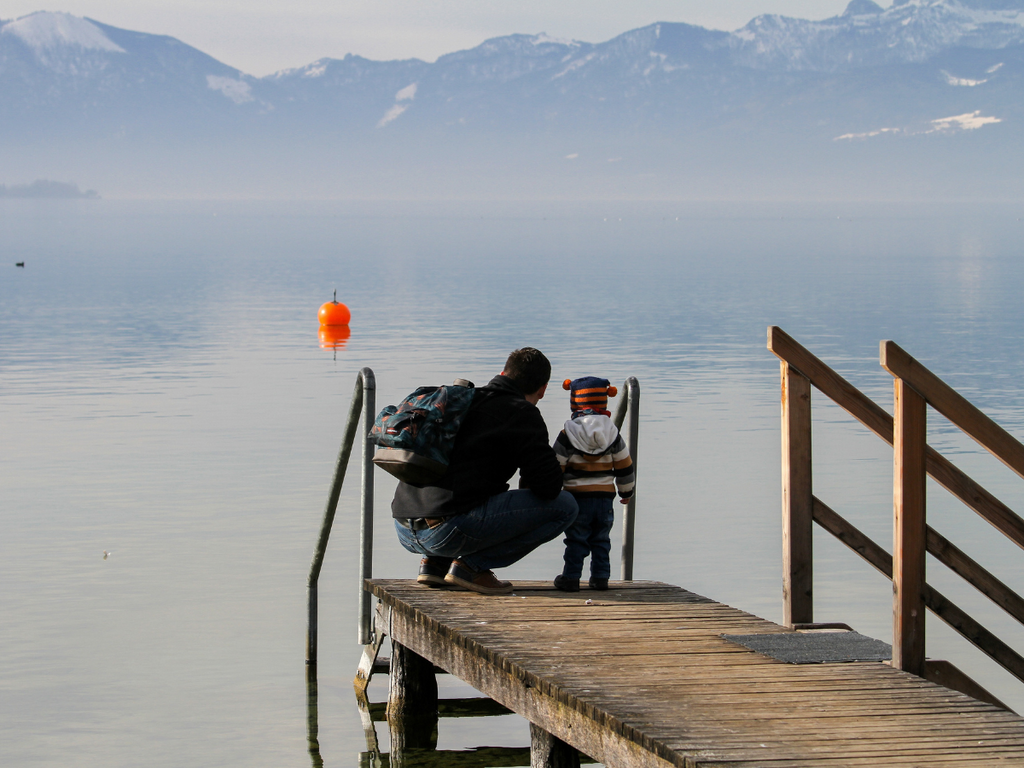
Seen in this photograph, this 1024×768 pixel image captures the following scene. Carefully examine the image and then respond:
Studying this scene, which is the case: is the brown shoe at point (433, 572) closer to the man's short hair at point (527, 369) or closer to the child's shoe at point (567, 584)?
the child's shoe at point (567, 584)

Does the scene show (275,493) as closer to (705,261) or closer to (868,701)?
(868,701)

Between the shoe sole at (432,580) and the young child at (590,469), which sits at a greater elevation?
the young child at (590,469)

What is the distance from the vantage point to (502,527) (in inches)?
279

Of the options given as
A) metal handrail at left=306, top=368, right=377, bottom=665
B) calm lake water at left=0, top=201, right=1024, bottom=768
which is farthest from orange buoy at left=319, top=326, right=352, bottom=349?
metal handrail at left=306, top=368, right=377, bottom=665

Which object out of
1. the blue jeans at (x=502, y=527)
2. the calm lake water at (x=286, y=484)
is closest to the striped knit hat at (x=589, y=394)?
the blue jeans at (x=502, y=527)

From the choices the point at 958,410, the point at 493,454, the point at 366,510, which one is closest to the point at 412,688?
the point at 366,510

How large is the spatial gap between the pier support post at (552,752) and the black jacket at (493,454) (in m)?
1.35

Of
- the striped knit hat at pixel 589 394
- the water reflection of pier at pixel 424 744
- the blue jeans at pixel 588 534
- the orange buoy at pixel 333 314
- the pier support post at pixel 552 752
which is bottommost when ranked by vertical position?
the water reflection of pier at pixel 424 744

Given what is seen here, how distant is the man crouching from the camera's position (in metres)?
6.95

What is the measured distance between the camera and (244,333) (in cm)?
3184

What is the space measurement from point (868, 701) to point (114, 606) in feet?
20.5

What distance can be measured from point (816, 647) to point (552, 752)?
45.1 inches

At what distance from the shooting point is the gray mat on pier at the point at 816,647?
600 cm

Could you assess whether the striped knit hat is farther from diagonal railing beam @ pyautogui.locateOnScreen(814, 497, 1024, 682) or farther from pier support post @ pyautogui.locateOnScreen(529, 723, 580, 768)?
pier support post @ pyautogui.locateOnScreen(529, 723, 580, 768)
